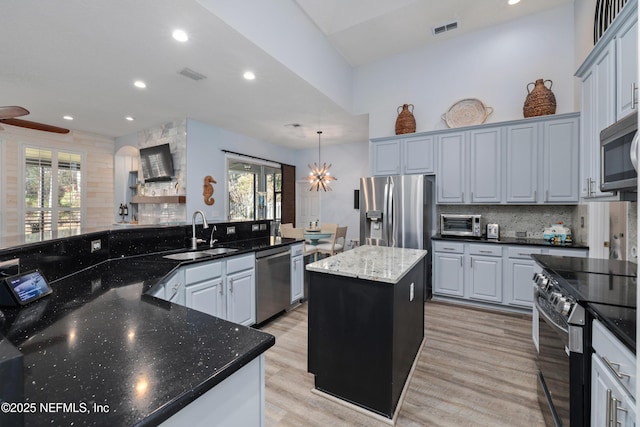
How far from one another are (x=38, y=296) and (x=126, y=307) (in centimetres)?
45

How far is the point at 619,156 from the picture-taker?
1.42 metres

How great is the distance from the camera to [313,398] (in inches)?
78.2

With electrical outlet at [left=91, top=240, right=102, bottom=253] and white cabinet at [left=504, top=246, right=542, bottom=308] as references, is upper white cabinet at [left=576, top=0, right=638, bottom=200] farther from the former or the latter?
electrical outlet at [left=91, top=240, right=102, bottom=253]

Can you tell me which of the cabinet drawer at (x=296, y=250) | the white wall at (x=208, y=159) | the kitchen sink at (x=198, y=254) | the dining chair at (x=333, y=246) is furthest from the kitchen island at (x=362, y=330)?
the white wall at (x=208, y=159)

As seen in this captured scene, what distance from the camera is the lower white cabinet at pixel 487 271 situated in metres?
3.38

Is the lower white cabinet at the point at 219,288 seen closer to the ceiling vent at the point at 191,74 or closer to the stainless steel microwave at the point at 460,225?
the ceiling vent at the point at 191,74

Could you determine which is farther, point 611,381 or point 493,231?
point 493,231

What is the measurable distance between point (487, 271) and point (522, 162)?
4.75 ft

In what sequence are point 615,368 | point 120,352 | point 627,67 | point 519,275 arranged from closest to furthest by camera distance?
point 120,352, point 615,368, point 627,67, point 519,275

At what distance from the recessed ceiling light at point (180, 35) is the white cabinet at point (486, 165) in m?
3.56

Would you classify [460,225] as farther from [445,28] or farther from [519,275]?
[445,28]

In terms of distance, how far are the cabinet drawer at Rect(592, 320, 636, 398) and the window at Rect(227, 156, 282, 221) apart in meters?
5.56

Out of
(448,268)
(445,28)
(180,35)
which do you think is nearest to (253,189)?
(180,35)

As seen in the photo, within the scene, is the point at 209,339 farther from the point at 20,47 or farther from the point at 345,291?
the point at 20,47
